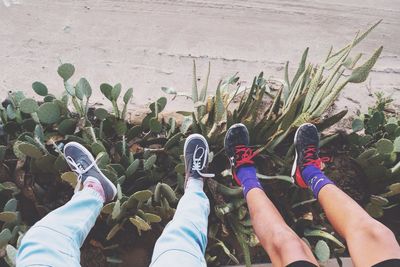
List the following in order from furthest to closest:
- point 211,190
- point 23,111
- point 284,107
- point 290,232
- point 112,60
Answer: point 112,60
point 284,107
point 211,190
point 23,111
point 290,232

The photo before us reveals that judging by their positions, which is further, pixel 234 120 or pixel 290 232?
pixel 234 120

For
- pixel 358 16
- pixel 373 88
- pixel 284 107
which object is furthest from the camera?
pixel 358 16

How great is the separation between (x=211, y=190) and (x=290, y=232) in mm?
529

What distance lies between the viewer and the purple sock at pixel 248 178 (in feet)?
6.93

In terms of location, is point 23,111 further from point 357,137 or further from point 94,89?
point 357,137

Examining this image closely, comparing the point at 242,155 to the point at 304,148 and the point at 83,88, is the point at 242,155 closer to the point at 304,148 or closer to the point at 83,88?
the point at 304,148

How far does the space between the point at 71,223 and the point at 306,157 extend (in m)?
1.20

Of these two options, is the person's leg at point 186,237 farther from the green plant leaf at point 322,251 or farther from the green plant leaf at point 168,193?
the green plant leaf at point 322,251

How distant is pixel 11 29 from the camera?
3.14 meters

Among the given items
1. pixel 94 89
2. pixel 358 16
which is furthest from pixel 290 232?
pixel 358 16

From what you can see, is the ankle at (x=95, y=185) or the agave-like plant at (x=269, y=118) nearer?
the ankle at (x=95, y=185)

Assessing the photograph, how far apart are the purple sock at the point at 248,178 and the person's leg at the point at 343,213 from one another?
0.21 meters

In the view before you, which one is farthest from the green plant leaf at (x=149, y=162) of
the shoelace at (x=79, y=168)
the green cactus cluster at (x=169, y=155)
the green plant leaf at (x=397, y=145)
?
the green plant leaf at (x=397, y=145)

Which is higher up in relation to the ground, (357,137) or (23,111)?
(23,111)
